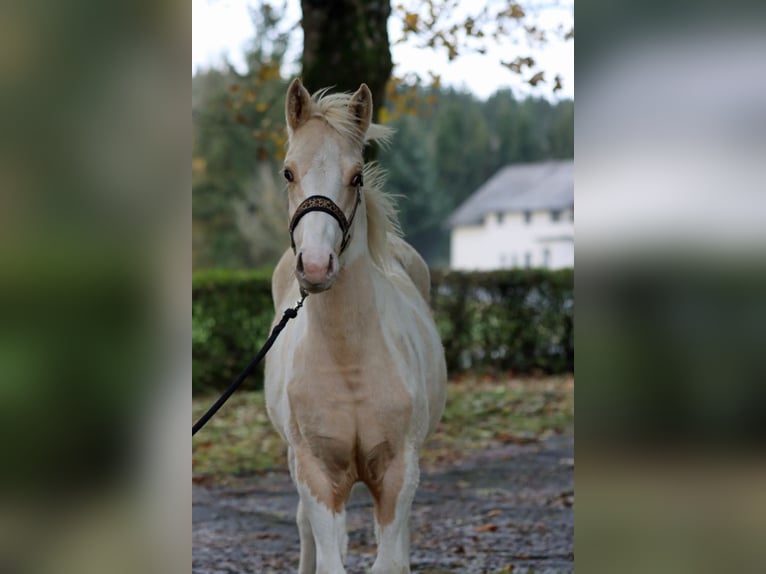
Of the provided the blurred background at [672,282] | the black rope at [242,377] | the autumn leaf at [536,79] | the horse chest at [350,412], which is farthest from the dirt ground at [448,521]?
the blurred background at [672,282]

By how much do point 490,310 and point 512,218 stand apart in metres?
40.2

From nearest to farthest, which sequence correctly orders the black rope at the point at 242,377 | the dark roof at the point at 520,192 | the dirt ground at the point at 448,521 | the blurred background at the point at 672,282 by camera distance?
the blurred background at the point at 672,282, the black rope at the point at 242,377, the dirt ground at the point at 448,521, the dark roof at the point at 520,192

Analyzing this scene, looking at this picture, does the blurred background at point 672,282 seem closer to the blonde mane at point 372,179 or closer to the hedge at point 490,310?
the blonde mane at point 372,179

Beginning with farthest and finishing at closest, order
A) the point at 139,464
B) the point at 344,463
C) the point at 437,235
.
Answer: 1. the point at 437,235
2. the point at 344,463
3. the point at 139,464

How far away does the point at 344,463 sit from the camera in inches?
142

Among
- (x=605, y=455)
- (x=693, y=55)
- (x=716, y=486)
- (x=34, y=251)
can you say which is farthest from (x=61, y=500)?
(x=693, y=55)

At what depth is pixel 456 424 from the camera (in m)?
10.7

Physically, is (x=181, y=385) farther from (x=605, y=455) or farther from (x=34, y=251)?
(x=605, y=455)

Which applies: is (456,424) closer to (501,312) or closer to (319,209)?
(501,312)

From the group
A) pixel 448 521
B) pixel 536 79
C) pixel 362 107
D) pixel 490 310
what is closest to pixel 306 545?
pixel 448 521

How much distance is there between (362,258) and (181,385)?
74.8 inches

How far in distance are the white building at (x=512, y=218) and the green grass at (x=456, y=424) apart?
122 feet

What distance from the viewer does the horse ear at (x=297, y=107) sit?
11.4ft

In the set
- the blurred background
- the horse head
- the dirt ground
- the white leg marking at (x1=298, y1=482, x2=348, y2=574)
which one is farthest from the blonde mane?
the dirt ground
